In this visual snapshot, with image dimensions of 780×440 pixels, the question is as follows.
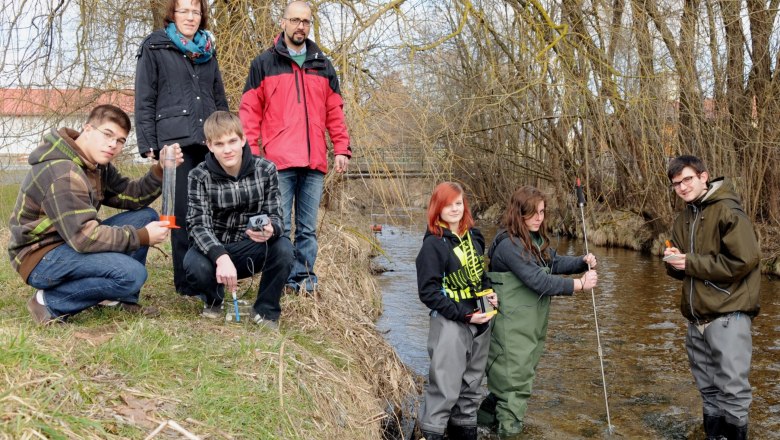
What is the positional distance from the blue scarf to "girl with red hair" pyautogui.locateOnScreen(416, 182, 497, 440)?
1.82 meters

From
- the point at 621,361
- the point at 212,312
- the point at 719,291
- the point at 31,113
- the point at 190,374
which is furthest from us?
the point at 31,113

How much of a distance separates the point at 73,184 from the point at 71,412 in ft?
5.40

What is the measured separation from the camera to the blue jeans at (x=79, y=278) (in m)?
3.83

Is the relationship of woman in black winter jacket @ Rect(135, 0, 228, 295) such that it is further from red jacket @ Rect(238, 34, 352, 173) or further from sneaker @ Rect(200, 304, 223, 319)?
red jacket @ Rect(238, 34, 352, 173)

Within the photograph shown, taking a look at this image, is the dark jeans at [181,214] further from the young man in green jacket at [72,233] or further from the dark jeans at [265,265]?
the young man in green jacket at [72,233]

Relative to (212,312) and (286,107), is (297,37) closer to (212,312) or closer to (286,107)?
(286,107)

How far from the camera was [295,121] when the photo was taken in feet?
16.3

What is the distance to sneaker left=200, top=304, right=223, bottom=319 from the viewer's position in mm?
4234

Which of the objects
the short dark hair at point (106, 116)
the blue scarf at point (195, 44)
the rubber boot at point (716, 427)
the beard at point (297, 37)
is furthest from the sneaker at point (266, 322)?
the rubber boot at point (716, 427)

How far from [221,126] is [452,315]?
169cm

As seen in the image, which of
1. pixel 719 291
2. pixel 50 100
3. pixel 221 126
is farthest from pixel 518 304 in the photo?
pixel 50 100

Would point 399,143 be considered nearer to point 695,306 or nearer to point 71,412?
point 695,306

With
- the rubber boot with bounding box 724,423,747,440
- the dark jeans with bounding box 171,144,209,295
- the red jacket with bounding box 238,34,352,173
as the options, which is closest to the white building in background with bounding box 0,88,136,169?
the dark jeans with bounding box 171,144,209,295

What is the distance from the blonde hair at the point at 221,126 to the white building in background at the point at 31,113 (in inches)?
150
